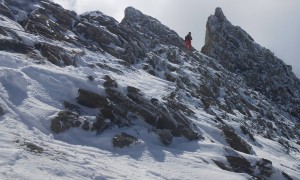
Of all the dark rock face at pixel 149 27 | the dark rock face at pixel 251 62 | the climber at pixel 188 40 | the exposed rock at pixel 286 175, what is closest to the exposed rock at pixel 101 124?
the exposed rock at pixel 286 175

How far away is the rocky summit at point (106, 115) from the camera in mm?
14906

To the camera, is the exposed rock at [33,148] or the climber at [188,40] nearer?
the exposed rock at [33,148]

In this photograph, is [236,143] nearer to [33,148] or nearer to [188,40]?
[33,148]

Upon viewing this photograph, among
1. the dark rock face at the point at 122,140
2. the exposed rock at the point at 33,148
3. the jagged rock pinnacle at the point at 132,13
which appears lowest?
the exposed rock at the point at 33,148

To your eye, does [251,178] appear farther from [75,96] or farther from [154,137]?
[75,96]

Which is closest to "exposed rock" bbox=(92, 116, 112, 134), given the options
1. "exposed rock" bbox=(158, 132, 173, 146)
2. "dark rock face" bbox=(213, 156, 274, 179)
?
"exposed rock" bbox=(158, 132, 173, 146)

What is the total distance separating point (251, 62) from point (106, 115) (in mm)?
43408

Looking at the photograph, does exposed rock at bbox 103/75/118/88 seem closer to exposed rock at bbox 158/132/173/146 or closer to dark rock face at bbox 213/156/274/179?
exposed rock at bbox 158/132/173/146

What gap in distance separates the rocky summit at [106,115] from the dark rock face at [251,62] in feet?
56.5

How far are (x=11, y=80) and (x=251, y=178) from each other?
1145 centimetres

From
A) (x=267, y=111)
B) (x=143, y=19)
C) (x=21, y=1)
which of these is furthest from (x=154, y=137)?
(x=143, y=19)

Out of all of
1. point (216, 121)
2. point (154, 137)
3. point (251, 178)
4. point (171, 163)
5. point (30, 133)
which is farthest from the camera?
point (216, 121)

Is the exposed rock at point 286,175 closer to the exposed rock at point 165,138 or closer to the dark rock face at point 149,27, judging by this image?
the exposed rock at point 165,138

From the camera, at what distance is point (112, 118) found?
19016mm
